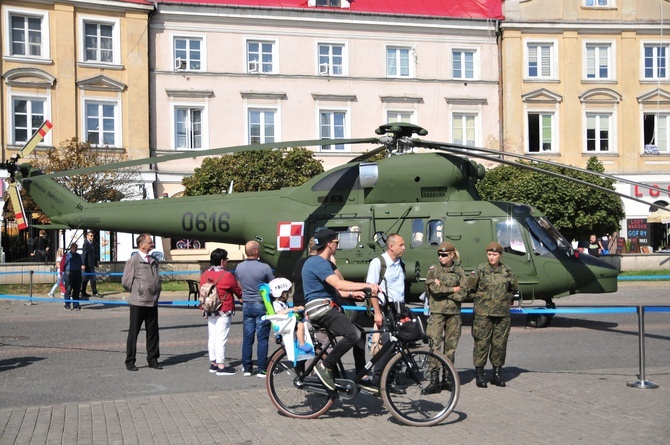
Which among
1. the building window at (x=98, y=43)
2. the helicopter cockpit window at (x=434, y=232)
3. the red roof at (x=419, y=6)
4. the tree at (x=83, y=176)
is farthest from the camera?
the red roof at (x=419, y=6)

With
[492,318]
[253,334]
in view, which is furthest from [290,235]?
[492,318]

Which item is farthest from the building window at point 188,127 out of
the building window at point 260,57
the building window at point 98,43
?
the building window at point 98,43

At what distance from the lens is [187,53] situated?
1384 inches

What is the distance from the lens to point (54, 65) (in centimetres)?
3291

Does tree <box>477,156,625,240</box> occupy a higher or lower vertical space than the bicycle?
higher

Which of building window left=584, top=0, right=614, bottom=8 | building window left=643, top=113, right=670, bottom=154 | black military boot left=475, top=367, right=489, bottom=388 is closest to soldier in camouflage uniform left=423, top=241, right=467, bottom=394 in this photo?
black military boot left=475, top=367, right=489, bottom=388

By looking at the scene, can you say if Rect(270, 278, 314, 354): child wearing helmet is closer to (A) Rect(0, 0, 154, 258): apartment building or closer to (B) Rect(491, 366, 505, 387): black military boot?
(B) Rect(491, 366, 505, 387): black military boot

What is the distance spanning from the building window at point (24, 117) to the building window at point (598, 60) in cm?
2558

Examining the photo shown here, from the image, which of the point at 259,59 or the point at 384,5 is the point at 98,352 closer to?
the point at 259,59

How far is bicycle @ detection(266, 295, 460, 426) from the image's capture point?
24.2 ft

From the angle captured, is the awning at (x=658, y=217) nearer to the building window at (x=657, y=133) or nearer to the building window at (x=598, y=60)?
the building window at (x=657, y=133)

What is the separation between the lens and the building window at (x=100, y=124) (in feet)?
111

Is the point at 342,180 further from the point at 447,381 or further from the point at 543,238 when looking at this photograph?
the point at 447,381

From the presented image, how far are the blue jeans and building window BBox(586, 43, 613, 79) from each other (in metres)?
32.1
